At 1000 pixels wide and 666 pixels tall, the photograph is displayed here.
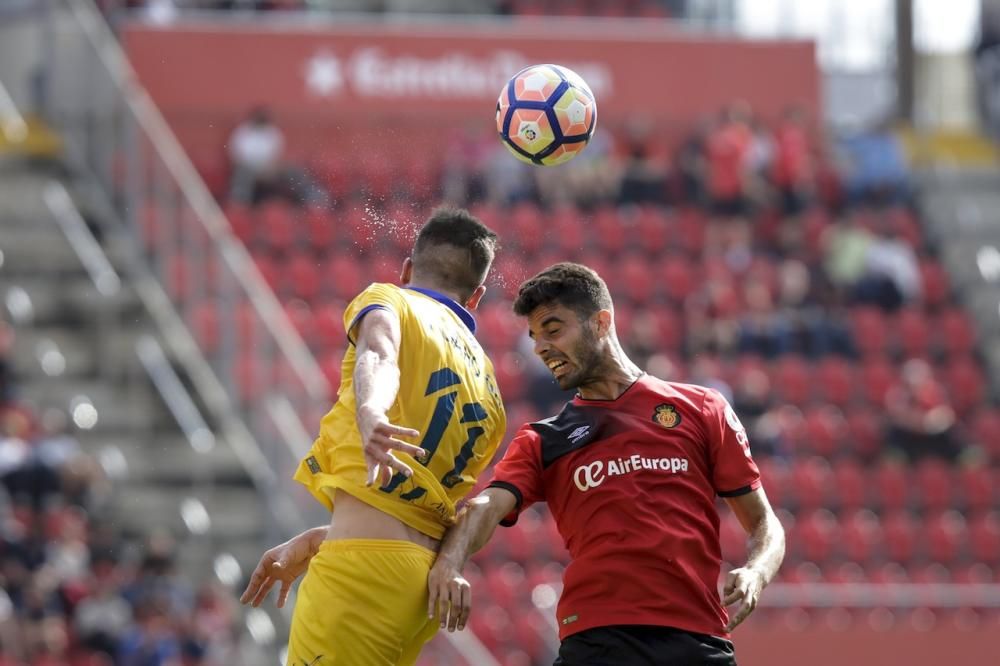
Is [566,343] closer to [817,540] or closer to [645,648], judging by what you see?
[645,648]

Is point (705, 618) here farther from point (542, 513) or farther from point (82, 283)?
point (82, 283)

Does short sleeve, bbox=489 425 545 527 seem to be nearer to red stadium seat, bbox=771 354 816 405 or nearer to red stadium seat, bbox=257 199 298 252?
red stadium seat, bbox=771 354 816 405

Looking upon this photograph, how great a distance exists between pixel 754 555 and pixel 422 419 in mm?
1232

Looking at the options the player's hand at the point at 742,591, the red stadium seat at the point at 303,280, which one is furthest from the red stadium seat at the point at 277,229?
the player's hand at the point at 742,591

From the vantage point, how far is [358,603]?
612 cm

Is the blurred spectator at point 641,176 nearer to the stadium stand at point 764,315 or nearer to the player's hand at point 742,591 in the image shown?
the stadium stand at point 764,315

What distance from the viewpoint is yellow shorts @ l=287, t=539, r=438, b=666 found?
6.11m

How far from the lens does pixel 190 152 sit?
20.0 m

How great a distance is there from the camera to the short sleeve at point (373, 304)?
610cm

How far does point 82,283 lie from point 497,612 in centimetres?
547

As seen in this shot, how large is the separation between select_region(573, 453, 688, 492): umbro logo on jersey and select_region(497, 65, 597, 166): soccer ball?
6.00ft

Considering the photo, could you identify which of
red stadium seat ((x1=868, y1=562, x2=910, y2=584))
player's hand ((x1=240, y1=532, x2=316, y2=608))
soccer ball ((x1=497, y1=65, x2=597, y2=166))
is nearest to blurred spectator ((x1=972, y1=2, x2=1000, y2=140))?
red stadium seat ((x1=868, y1=562, x2=910, y2=584))

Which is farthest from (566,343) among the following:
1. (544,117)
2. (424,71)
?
(424,71)

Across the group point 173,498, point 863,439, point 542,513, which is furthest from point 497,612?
point 863,439
